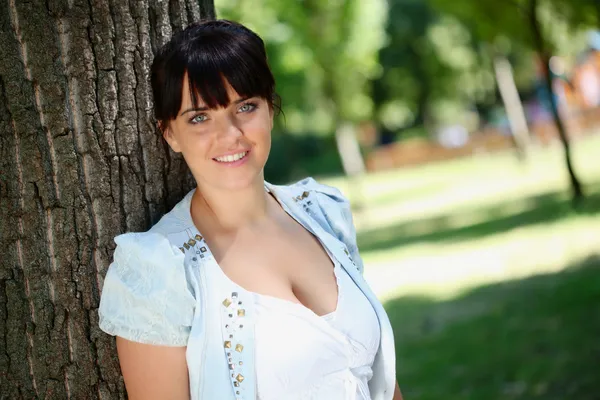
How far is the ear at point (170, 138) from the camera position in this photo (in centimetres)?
233

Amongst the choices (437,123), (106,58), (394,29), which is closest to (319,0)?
(106,58)

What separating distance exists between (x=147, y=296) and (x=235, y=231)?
446mm

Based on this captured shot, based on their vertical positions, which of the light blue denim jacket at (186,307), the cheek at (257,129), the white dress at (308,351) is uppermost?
the cheek at (257,129)

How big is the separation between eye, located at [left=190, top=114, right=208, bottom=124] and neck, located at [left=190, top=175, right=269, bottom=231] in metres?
0.22

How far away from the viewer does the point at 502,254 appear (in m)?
9.71

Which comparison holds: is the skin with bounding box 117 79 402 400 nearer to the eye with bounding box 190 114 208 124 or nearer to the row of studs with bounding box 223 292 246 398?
the eye with bounding box 190 114 208 124

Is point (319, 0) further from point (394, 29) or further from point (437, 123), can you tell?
point (437, 123)

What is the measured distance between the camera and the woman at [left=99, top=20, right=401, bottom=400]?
208 centimetres

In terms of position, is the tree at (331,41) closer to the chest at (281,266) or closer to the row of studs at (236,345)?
the chest at (281,266)

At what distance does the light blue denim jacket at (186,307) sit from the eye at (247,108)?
0.38m

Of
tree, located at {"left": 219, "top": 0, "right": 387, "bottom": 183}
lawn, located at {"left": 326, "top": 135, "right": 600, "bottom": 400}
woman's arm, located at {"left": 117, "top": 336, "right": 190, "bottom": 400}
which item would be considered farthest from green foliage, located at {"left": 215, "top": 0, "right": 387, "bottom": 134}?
woman's arm, located at {"left": 117, "top": 336, "right": 190, "bottom": 400}

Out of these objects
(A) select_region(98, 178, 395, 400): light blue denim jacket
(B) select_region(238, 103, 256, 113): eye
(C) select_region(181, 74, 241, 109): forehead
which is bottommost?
(A) select_region(98, 178, 395, 400): light blue denim jacket

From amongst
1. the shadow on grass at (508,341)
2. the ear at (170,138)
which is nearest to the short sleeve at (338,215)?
the ear at (170,138)

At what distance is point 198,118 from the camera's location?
7.30ft
